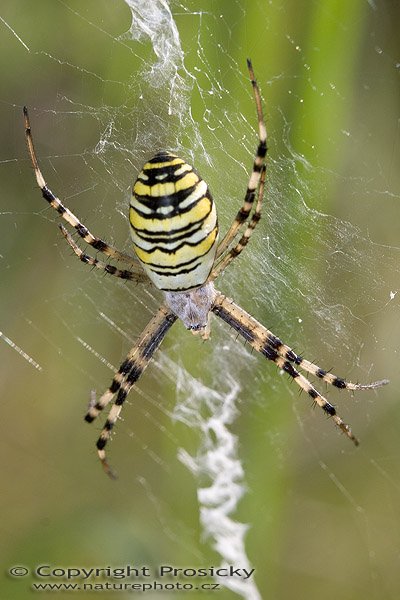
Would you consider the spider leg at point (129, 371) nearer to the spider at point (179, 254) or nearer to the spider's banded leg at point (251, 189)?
the spider at point (179, 254)

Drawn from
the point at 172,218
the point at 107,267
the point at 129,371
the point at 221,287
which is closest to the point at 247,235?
the point at 172,218

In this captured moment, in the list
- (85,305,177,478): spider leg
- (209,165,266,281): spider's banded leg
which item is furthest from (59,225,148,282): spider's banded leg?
(85,305,177,478): spider leg

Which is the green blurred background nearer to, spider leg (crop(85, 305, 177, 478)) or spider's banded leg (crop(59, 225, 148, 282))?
spider leg (crop(85, 305, 177, 478))

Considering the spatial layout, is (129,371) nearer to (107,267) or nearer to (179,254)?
(107,267)

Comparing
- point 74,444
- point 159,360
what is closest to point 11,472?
point 74,444

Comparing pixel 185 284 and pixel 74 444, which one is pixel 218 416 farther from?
pixel 185 284
